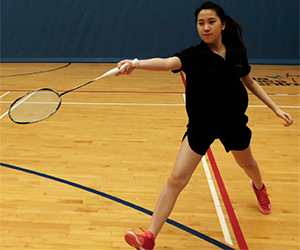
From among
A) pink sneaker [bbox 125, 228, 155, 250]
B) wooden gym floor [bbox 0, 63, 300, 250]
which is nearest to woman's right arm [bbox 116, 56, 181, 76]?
pink sneaker [bbox 125, 228, 155, 250]

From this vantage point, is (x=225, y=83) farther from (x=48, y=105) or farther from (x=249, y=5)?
(x=249, y=5)

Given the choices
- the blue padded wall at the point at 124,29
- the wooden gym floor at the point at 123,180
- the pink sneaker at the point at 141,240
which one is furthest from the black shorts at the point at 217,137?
the blue padded wall at the point at 124,29

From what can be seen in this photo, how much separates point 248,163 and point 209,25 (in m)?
0.97

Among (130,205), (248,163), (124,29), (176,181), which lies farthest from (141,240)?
(124,29)

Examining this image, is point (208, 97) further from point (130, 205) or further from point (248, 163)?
point (130, 205)

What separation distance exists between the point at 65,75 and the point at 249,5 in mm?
4860

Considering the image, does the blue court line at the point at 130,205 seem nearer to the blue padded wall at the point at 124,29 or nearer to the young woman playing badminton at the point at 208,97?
the young woman playing badminton at the point at 208,97

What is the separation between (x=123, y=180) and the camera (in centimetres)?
296

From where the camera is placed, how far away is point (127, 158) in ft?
11.2

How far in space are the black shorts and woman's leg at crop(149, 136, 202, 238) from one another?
0.05 meters

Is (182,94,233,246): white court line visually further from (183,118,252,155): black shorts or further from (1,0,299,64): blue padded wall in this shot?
(1,0,299,64): blue padded wall

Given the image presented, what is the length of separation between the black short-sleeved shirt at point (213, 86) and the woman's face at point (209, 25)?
52mm

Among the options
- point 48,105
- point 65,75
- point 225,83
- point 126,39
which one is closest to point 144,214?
point 225,83

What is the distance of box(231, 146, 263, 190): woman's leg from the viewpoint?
2111 millimetres
